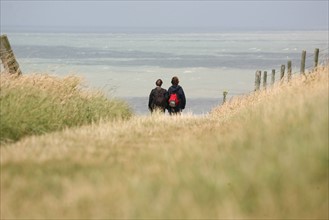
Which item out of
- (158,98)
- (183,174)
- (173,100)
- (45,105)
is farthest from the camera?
(158,98)

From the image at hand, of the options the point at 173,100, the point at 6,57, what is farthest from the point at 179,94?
the point at 6,57

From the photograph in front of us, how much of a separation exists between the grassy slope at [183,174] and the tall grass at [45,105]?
0.87 metres

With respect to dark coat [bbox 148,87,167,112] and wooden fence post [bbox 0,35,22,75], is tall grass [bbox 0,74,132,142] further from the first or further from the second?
dark coat [bbox 148,87,167,112]

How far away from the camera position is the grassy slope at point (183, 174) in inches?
265

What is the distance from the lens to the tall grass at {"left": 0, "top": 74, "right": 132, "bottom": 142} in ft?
34.4

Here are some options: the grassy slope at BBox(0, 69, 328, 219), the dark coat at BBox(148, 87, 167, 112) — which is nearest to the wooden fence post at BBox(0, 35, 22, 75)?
the dark coat at BBox(148, 87, 167, 112)

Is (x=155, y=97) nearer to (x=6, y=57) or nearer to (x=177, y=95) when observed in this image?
(x=177, y=95)

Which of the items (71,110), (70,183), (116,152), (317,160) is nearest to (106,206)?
(70,183)

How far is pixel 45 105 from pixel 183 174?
5030mm

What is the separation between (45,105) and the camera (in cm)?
1170

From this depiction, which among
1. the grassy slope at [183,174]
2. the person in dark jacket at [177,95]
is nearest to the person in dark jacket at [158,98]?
the person in dark jacket at [177,95]

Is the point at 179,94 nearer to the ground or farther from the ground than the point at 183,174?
nearer to the ground

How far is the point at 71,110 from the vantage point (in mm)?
12883

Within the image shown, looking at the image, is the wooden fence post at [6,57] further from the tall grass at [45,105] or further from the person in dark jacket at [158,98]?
the person in dark jacket at [158,98]
